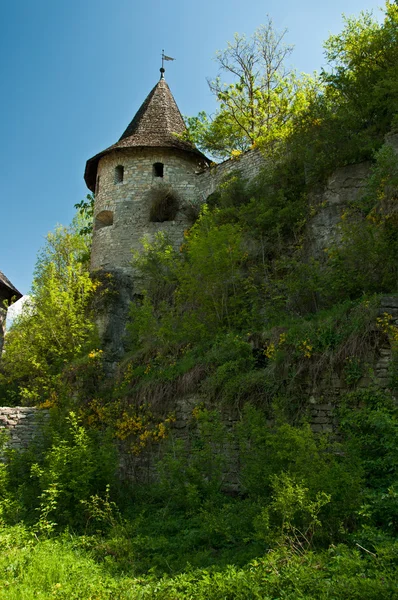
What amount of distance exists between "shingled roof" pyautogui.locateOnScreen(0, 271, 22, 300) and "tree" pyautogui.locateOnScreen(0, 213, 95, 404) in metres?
5.44

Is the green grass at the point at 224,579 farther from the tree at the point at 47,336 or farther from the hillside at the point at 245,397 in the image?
the tree at the point at 47,336

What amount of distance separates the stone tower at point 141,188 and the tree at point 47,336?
8.78ft

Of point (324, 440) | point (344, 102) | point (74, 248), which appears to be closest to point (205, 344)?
point (324, 440)

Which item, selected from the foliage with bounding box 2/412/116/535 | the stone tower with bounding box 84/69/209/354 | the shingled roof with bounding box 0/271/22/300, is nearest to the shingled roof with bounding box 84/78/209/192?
the stone tower with bounding box 84/69/209/354

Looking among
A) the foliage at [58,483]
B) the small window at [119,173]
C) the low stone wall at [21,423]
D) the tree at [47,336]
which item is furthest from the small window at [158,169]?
the foliage at [58,483]

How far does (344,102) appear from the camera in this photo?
13.1m

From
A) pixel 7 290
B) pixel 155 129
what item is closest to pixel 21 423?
pixel 7 290

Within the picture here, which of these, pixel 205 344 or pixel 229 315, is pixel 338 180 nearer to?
pixel 229 315

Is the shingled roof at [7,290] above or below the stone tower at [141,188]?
below

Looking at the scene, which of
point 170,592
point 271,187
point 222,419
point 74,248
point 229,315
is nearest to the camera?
point 170,592

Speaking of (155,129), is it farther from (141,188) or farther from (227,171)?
(227,171)

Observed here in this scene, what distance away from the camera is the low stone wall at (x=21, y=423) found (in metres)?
11.2

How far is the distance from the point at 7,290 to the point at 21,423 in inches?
400

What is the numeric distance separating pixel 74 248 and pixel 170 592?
20.1 m
